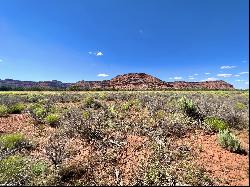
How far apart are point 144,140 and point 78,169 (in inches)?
117

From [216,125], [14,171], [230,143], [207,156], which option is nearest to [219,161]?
[207,156]

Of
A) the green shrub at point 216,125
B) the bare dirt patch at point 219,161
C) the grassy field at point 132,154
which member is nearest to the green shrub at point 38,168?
the grassy field at point 132,154

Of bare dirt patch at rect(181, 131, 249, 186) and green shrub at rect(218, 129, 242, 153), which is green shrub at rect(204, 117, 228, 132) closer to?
bare dirt patch at rect(181, 131, 249, 186)

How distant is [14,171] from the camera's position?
21.8ft

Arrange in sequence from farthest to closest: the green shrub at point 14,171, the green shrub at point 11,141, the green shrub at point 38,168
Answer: the green shrub at point 11,141 < the green shrub at point 38,168 < the green shrub at point 14,171

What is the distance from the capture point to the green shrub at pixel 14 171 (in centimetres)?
618

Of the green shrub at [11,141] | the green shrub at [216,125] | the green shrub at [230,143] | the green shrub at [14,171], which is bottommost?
the green shrub at [14,171]

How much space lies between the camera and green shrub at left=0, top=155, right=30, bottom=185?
20.3 feet

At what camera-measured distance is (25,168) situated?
6.68m

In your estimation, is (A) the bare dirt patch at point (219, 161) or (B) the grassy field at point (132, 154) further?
(B) the grassy field at point (132, 154)

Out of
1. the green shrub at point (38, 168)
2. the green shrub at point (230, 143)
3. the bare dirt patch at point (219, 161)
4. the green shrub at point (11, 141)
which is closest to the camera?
the bare dirt patch at point (219, 161)

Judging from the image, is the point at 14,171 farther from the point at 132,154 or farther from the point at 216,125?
the point at 216,125

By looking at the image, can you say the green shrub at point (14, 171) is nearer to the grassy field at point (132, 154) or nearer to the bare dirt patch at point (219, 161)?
the grassy field at point (132, 154)

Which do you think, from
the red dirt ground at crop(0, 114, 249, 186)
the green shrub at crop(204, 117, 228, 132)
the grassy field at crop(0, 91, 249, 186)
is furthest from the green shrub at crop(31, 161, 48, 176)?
the green shrub at crop(204, 117, 228, 132)
